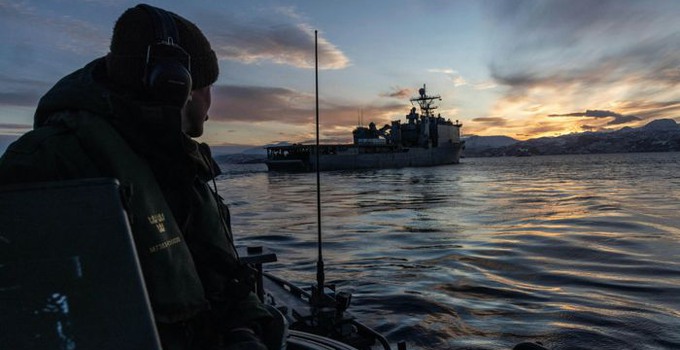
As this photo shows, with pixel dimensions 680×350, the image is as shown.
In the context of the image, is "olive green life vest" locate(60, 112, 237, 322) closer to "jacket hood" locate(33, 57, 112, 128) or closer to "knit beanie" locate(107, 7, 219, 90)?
"jacket hood" locate(33, 57, 112, 128)

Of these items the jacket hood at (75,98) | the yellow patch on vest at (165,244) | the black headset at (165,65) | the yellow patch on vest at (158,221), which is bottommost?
the yellow patch on vest at (165,244)

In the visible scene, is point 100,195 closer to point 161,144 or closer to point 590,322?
point 161,144

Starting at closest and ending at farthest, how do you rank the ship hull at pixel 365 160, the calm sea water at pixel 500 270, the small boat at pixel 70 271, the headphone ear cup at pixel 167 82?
the small boat at pixel 70 271, the headphone ear cup at pixel 167 82, the calm sea water at pixel 500 270, the ship hull at pixel 365 160

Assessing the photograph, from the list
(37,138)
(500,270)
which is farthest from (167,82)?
(500,270)

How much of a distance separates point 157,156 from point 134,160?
172 millimetres

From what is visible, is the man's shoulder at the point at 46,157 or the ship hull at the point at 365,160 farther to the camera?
the ship hull at the point at 365,160

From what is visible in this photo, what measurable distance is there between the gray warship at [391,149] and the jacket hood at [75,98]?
239 ft

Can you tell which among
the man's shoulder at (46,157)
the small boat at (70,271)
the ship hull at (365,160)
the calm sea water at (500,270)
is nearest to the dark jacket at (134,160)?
the man's shoulder at (46,157)

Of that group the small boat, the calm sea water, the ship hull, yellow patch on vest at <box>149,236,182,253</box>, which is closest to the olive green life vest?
yellow patch on vest at <box>149,236,182,253</box>

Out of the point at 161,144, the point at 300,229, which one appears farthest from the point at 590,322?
the point at 300,229

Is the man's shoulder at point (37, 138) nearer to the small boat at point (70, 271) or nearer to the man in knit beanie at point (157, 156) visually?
the man in knit beanie at point (157, 156)

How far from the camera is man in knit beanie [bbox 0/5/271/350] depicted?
1.59 m

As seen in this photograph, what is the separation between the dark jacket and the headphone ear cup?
0.16ft

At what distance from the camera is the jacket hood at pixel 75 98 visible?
1.71 metres
